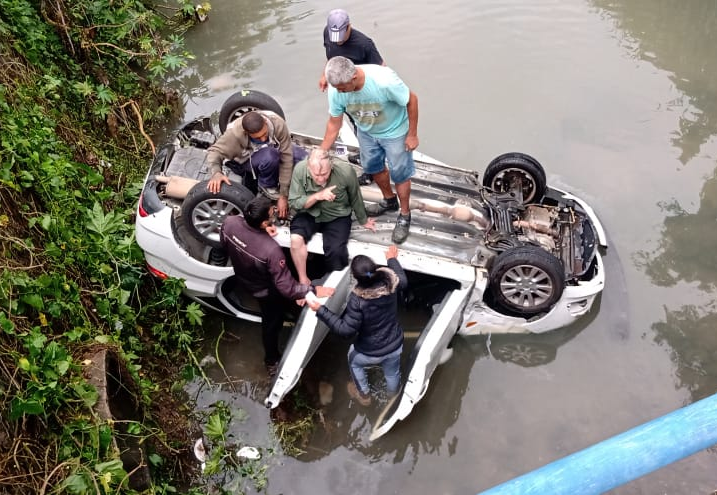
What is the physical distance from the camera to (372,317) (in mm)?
4316

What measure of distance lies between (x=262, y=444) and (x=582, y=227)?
3613mm

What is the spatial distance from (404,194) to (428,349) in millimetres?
1401

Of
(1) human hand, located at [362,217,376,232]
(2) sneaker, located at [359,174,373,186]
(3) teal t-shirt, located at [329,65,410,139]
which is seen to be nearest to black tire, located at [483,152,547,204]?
(2) sneaker, located at [359,174,373,186]

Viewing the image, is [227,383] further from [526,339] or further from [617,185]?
[617,185]

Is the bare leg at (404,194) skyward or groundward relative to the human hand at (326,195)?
groundward

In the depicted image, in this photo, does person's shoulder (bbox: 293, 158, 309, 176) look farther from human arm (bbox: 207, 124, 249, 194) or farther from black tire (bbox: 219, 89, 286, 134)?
black tire (bbox: 219, 89, 286, 134)

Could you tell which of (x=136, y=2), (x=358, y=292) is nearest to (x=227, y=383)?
(x=358, y=292)

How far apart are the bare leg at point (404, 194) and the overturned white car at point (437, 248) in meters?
0.16

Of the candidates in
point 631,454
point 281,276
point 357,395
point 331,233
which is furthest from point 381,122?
point 631,454

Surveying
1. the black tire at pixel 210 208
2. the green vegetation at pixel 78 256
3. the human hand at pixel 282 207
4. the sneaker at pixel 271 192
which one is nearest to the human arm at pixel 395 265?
the human hand at pixel 282 207

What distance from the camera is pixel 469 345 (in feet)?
18.6

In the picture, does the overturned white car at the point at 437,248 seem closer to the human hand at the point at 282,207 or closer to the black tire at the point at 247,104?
the black tire at the point at 247,104

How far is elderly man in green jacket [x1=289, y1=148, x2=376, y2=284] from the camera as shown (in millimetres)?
4711

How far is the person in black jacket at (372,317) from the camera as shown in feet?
13.4
